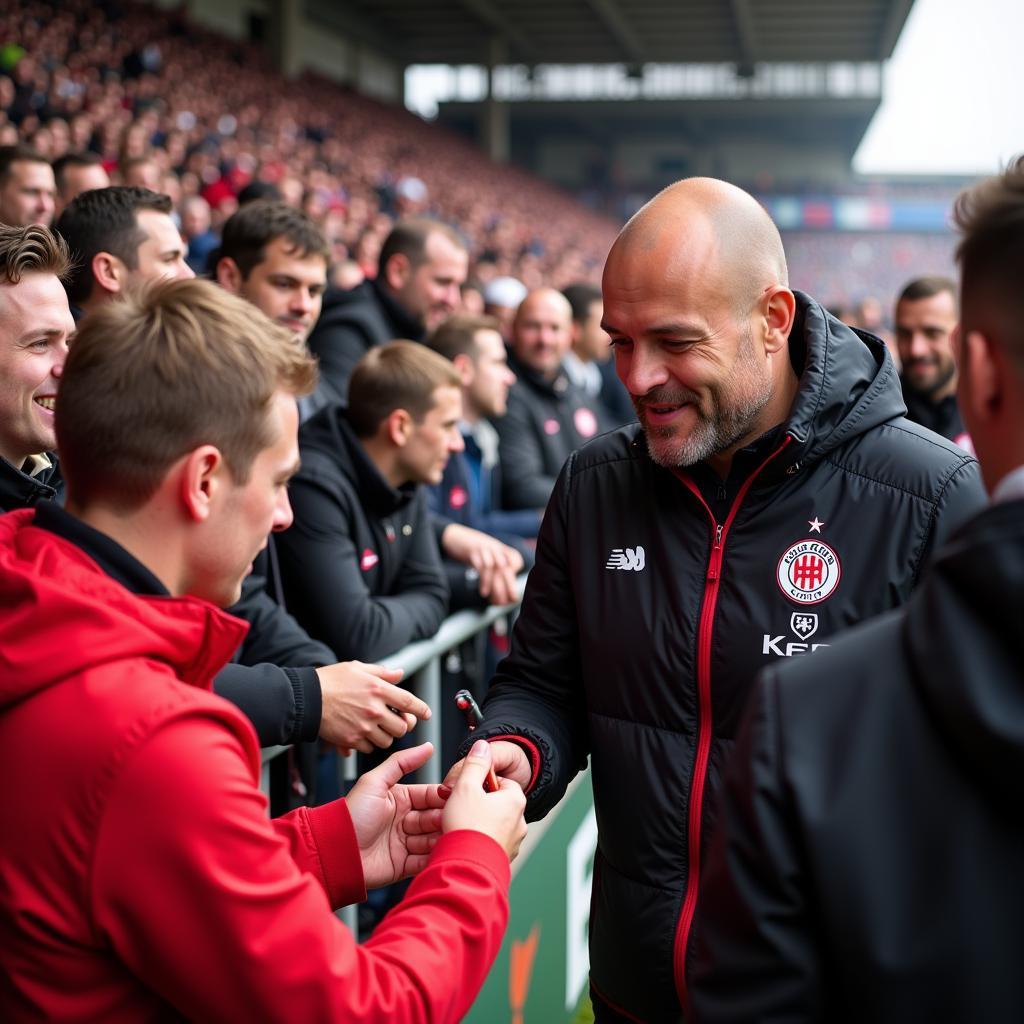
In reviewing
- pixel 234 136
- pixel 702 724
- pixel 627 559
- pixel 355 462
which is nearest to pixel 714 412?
pixel 627 559

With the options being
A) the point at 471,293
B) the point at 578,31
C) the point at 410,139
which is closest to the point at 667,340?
the point at 471,293

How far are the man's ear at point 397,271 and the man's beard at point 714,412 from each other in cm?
351

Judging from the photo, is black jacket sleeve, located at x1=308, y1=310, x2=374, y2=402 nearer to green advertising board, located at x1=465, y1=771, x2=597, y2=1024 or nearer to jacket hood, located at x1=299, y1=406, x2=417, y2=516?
jacket hood, located at x1=299, y1=406, x2=417, y2=516

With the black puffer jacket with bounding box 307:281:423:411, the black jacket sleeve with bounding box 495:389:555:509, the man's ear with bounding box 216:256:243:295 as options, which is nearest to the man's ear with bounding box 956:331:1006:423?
the man's ear with bounding box 216:256:243:295

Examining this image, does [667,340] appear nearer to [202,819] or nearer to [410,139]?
[202,819]

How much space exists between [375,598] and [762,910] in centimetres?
232

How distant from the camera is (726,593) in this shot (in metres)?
2.09

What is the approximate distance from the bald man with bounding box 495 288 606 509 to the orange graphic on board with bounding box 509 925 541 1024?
9.35ft

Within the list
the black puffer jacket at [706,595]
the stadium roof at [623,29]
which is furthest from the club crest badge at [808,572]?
the stadium roof at [623,29]

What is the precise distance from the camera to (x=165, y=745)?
1.27 metres

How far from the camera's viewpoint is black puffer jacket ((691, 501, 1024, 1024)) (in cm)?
98

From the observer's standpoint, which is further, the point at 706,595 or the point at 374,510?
the point at 374,510

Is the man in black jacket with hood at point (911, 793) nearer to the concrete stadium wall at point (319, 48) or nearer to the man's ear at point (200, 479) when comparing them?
the man's ear at point (200, 479)

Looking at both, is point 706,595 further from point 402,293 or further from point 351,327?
point 402,293
